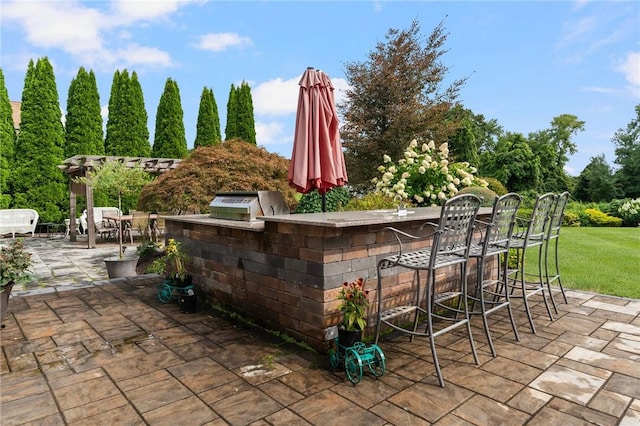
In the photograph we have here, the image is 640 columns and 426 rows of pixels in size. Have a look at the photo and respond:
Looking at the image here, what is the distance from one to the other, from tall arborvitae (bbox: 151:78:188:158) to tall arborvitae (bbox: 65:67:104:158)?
2307mm

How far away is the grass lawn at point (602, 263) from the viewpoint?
469cm

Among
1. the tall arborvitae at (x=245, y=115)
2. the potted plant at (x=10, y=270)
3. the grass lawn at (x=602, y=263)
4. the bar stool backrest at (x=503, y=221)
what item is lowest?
the grass lawn at (x=602, y=263)

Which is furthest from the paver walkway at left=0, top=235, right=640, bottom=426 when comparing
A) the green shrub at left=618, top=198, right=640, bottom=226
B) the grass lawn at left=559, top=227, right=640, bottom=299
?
the green shrub at left=618, top=198, right=640, bottom=226

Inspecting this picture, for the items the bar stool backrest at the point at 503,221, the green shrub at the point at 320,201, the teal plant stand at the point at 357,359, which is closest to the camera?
the teal plant stand at the point at 357,359

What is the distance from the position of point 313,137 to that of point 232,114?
14139 mm

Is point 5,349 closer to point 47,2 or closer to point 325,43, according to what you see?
point 47,2

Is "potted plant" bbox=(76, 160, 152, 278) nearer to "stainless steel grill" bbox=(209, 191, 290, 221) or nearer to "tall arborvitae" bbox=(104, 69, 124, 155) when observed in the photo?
"stainless steel grill" bbox=(209, 191, 290, 221)

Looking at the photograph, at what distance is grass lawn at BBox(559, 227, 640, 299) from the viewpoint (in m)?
4.69

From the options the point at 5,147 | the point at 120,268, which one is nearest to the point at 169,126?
the point at 5,147

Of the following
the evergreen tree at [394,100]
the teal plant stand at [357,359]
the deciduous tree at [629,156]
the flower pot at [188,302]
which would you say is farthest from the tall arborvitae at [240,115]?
the deciduous tree at [629,156]

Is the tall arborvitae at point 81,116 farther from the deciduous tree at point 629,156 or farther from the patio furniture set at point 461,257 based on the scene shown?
the deciduous tree at point 629,156

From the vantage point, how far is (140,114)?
14570mm

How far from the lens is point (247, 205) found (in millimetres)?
3756

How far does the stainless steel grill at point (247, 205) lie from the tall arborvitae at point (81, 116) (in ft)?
38.3
